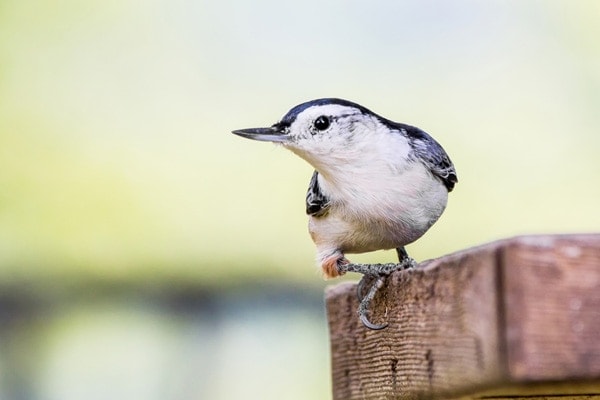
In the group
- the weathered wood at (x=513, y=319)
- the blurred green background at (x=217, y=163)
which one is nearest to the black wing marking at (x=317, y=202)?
the weathered wood at (x=513, y=319)

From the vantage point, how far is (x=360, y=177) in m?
2.08

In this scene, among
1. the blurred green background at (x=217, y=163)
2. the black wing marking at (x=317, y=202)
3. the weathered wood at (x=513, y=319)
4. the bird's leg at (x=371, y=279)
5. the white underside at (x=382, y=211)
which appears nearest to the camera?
the weathered wood at (x=513, y=319)

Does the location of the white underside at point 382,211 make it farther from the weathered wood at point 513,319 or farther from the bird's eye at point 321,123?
the weathered wood at point 513,319

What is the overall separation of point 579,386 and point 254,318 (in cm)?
255

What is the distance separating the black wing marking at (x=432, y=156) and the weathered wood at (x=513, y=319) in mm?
624

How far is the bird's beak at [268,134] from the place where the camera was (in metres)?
2.15

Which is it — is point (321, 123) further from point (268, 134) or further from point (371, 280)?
point (371, 280)

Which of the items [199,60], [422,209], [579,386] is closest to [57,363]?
[199,60]

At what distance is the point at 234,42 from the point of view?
13.4 ft

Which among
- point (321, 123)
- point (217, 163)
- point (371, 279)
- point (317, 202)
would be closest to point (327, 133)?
point (321, 123)

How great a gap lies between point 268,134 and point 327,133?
0.12 metres

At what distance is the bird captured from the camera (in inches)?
79.5

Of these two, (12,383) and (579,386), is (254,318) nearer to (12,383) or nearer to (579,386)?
(12,383)

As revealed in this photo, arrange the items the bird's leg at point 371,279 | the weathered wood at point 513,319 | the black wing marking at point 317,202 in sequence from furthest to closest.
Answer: the black wing marking at point 317,202
the bird's leg at point 371,279
the weathered wood at point 513,319
